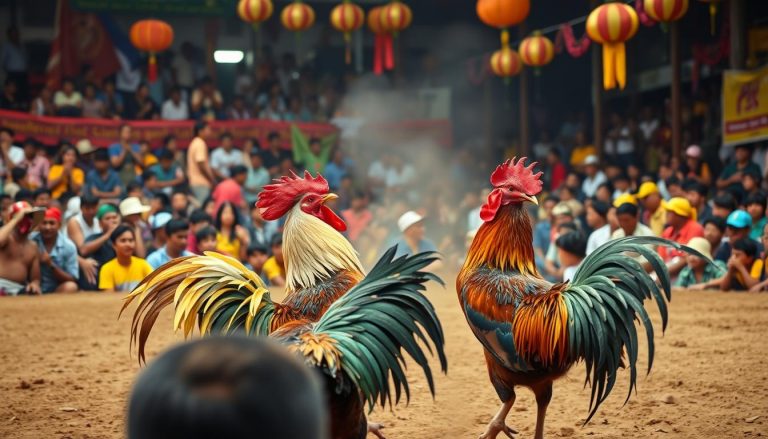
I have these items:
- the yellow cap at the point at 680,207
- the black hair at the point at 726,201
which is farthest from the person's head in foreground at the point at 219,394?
the black hair at the point at 726,201

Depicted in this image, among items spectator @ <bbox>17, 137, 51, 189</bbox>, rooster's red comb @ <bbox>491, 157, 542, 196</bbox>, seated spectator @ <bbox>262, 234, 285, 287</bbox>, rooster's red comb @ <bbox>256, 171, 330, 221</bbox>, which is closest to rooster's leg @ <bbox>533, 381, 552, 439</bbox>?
rooster's red comb @ <bbox>491, 157, 542, 196</bbox>

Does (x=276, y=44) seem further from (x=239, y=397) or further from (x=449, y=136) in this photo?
(x=239, y=397)

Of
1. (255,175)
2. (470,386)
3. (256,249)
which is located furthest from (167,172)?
(470,386)

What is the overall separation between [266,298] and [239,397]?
9.44ft

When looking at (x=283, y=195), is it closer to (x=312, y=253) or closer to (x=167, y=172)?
(x=312, y=253)

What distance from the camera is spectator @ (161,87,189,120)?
612 inches

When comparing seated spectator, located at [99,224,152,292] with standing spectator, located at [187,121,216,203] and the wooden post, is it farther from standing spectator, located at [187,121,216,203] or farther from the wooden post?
the wooden post

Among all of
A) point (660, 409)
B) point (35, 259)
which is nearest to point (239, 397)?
point (660, 409)

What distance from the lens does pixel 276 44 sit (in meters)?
19.3

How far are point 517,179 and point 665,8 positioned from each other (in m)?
7.38

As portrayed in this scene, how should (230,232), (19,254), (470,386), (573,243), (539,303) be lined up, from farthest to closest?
(230,232)
(19,254)
(573,243)
(470,386)
(539,303)

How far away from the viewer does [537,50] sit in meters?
14.1

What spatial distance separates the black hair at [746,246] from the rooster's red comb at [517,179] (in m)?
5.03

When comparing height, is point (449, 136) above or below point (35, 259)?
above
